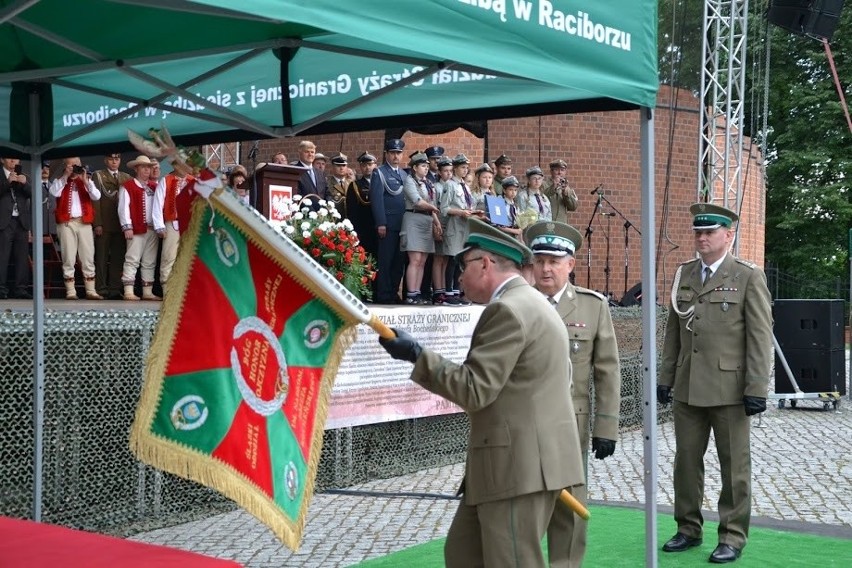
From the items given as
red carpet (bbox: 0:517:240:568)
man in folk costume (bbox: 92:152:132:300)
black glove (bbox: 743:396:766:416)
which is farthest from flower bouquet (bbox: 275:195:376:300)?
red carpet (bbox: 0:517:240:568)

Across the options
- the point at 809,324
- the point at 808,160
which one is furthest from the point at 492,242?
the point at 808,160

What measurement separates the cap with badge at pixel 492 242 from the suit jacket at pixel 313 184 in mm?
9263

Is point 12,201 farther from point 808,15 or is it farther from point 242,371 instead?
point 808,15

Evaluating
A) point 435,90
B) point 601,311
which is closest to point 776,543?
point 601,311

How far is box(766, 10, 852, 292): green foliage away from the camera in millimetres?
38688

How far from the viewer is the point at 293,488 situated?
14.3ft

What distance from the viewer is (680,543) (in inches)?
305

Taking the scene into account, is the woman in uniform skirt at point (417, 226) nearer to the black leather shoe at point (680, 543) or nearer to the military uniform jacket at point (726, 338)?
the military uniform jacket at point (726, 338)

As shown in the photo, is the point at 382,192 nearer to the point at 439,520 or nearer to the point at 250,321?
the point at 439,520

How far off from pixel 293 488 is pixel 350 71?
8.83 feet

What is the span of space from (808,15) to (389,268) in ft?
21.2

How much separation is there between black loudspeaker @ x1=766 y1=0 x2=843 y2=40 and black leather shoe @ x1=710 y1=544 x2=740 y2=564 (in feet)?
31.2

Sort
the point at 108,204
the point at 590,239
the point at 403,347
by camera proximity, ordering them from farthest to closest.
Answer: the point at 590,239, the point at 108,204, the point at 403,347

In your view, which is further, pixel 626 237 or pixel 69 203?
pixel 626 237
